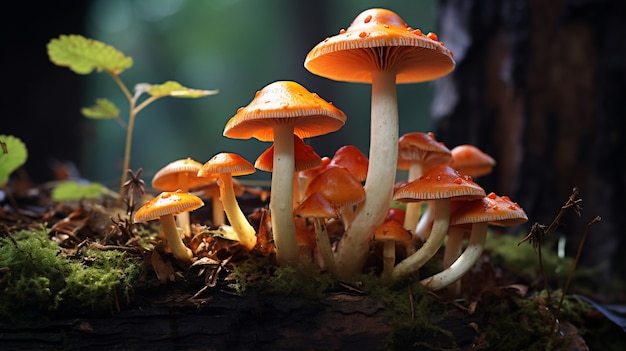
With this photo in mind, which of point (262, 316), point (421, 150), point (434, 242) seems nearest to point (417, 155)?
point (421, 150)

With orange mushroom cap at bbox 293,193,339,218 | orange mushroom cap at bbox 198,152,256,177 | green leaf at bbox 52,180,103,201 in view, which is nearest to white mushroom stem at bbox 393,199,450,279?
orange mushroom cap at bbox 293,193,339,218

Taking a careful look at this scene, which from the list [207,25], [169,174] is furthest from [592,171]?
[207,25]

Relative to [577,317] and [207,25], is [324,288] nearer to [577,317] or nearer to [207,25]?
[577,317]

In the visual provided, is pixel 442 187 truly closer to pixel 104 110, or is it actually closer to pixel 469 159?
pixel 469 159

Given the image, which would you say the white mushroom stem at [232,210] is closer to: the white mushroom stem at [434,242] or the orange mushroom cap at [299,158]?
the orange mushroom cap at [299,158]

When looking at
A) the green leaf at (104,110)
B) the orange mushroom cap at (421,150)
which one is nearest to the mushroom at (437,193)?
the orange mushroom cap at (421,150)
